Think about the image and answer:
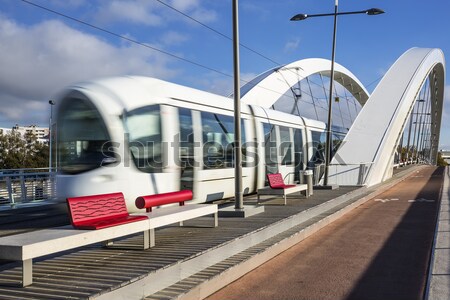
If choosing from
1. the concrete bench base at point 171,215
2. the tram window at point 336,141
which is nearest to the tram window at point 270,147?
the concrete bench base at point 171,215

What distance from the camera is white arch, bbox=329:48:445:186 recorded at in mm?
23694

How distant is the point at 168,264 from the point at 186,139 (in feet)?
21.0

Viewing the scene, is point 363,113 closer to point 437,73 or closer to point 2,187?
point 2,187

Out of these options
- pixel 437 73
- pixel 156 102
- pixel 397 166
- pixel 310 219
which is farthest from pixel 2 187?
pixel 437 73

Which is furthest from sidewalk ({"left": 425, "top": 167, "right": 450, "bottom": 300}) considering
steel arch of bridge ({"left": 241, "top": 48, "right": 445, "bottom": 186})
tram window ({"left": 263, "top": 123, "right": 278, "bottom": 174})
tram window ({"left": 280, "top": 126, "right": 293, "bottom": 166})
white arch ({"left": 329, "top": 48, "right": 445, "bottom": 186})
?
white arch ({"left": 329, "top": 48, "right": 445, "bottom": 186})

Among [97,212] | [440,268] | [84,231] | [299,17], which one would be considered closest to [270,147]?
[299,17]

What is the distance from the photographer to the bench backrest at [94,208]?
5.62 m

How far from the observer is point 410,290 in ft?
19.3

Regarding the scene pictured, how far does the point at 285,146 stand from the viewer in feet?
59.4

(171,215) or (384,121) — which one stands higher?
(384,121)

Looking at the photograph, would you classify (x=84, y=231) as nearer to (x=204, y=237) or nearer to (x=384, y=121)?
(x=204, y=237)

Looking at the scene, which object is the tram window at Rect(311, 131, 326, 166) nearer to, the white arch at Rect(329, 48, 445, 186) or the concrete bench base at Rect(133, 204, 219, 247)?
the white arch at Rect(329, 48, 445, 186)

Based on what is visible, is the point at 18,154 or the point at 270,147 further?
the point at 18,154

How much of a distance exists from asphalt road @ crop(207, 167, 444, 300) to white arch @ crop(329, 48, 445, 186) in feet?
38.1
